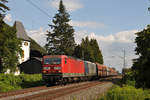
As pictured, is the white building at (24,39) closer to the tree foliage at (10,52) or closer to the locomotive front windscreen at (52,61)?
the tree foliage at (10,52)

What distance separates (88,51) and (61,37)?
86.8ft

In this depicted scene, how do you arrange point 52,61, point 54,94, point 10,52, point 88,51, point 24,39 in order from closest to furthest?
1. point 54,94
2. point 52,61
3. point 10,52
4. point 24,39
5. point 88,51

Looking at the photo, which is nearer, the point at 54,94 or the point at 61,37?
the point at 54,94

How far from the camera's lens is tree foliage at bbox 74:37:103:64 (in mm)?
95438

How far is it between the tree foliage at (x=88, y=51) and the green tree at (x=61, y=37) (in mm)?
20963

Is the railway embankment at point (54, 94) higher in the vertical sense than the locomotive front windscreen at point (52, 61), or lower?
lower

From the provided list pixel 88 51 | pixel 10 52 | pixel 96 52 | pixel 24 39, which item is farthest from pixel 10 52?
pixel 96 52

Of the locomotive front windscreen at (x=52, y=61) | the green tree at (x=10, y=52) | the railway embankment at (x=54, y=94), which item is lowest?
the railway embankment at (x=54, y=94)

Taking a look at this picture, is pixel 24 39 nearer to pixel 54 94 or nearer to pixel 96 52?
pixel 96 52

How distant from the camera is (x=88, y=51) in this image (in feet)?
314

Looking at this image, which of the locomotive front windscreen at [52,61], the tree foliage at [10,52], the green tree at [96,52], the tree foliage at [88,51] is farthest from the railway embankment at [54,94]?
the green tree at [96,52]

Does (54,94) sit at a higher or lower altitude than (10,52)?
lower

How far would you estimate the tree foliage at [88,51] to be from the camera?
9544 centimetres

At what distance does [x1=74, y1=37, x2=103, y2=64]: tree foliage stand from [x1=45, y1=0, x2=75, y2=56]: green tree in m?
21.0
